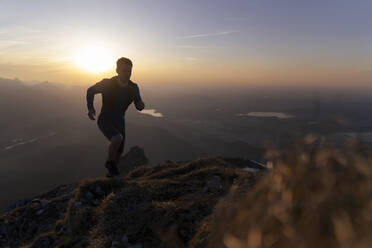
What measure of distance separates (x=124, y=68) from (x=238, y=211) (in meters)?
6.48

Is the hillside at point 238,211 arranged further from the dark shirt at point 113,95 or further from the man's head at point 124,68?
the man's head at point 124,68

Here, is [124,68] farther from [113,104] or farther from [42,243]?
[42,243]

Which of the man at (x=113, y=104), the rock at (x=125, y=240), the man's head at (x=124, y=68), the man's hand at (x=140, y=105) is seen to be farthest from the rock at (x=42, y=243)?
the man's head at (x=124, y=68)

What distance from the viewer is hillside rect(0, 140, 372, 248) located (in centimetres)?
116

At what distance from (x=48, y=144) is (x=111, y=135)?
197m

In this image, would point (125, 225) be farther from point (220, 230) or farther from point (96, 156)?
point (96, 156)

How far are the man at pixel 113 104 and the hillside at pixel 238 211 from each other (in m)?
1.69

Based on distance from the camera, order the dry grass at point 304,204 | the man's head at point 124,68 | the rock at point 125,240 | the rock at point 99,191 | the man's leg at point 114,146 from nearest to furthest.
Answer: the dry grass at point 304,204 → the rock at point 125,240 → the rock at point 99,191 → the man's head at point 124,68 → the man's leg at point 114,146

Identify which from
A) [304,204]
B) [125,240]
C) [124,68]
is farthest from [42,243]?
[124,68]

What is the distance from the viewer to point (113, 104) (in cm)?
747

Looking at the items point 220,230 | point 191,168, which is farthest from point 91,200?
point 220,230

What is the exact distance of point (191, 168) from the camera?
7281 millimetres

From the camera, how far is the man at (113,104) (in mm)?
7344

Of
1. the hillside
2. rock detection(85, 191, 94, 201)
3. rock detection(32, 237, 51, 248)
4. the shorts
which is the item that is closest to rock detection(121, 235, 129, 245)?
the hillside
